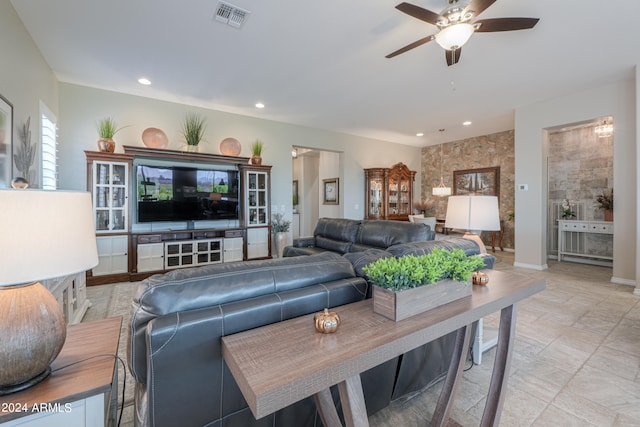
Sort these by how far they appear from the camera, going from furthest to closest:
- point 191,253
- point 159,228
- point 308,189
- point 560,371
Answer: point 308,189, point 159,228, point 191,253, point 560,371

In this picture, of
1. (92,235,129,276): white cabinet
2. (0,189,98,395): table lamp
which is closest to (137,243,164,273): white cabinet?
(92,235,129,276): white cabinet

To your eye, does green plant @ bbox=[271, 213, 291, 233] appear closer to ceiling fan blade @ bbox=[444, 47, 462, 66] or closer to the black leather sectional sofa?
ceiling fan blade @ bbox=[444, 47, 462, 66]

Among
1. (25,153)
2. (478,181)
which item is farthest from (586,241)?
(25,153)

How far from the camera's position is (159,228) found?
469 cm

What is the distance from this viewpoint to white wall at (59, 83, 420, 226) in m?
→ 4.07

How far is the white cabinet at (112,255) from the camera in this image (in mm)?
3977

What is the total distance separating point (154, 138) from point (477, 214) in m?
4.65

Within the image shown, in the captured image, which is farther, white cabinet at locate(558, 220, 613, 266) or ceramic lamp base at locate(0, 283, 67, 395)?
white cabinet at locate(558, 220, 613, 266)

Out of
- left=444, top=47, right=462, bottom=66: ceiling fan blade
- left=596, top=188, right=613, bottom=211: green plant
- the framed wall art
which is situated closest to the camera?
left=444, top=47, right=462, bottom=66: ceiling fan blade

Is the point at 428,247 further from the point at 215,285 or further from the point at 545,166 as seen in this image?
the point at 545,166

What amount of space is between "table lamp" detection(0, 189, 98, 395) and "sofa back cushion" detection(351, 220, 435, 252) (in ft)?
10.5

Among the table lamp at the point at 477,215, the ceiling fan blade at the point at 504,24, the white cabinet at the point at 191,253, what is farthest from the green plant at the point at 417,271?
the white cabinet at the point at 191,253

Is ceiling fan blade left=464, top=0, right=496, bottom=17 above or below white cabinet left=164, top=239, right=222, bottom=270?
above

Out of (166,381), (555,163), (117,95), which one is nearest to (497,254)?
(555,163)
